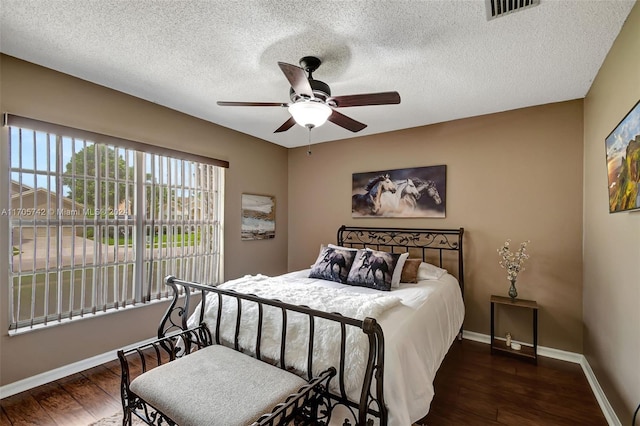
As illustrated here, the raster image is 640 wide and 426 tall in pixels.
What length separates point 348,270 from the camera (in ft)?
10.3

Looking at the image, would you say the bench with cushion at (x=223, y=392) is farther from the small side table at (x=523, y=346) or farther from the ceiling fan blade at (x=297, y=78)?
the small side table at (x=523, y=346)

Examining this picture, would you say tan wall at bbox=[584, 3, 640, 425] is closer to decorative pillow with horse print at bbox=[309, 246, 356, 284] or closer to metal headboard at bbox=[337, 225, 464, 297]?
metal headboard at bbox=[337, 225, 464, 297]

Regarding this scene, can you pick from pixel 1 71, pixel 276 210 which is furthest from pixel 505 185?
pixel 1 71

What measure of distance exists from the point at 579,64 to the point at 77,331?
462 cm

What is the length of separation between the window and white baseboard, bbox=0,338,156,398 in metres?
0.40

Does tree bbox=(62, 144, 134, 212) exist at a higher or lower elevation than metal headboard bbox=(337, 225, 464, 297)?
higher

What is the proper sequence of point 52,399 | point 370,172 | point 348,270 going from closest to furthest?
point 52,399
point 348,270
point 370,172

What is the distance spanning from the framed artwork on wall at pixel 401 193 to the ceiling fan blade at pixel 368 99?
6.03 feet

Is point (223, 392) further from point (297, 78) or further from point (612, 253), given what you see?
point (612, 253)

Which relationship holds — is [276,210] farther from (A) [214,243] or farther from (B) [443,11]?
(B) [443,11]

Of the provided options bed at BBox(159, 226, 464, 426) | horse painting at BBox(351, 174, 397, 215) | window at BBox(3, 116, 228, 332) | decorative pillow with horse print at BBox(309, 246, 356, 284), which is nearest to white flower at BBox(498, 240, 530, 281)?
bed at BBox(159, 226, 464, 426)

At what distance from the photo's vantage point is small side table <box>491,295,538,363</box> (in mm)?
2787

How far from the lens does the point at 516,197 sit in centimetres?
311

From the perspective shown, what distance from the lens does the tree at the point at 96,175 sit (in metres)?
2.52
